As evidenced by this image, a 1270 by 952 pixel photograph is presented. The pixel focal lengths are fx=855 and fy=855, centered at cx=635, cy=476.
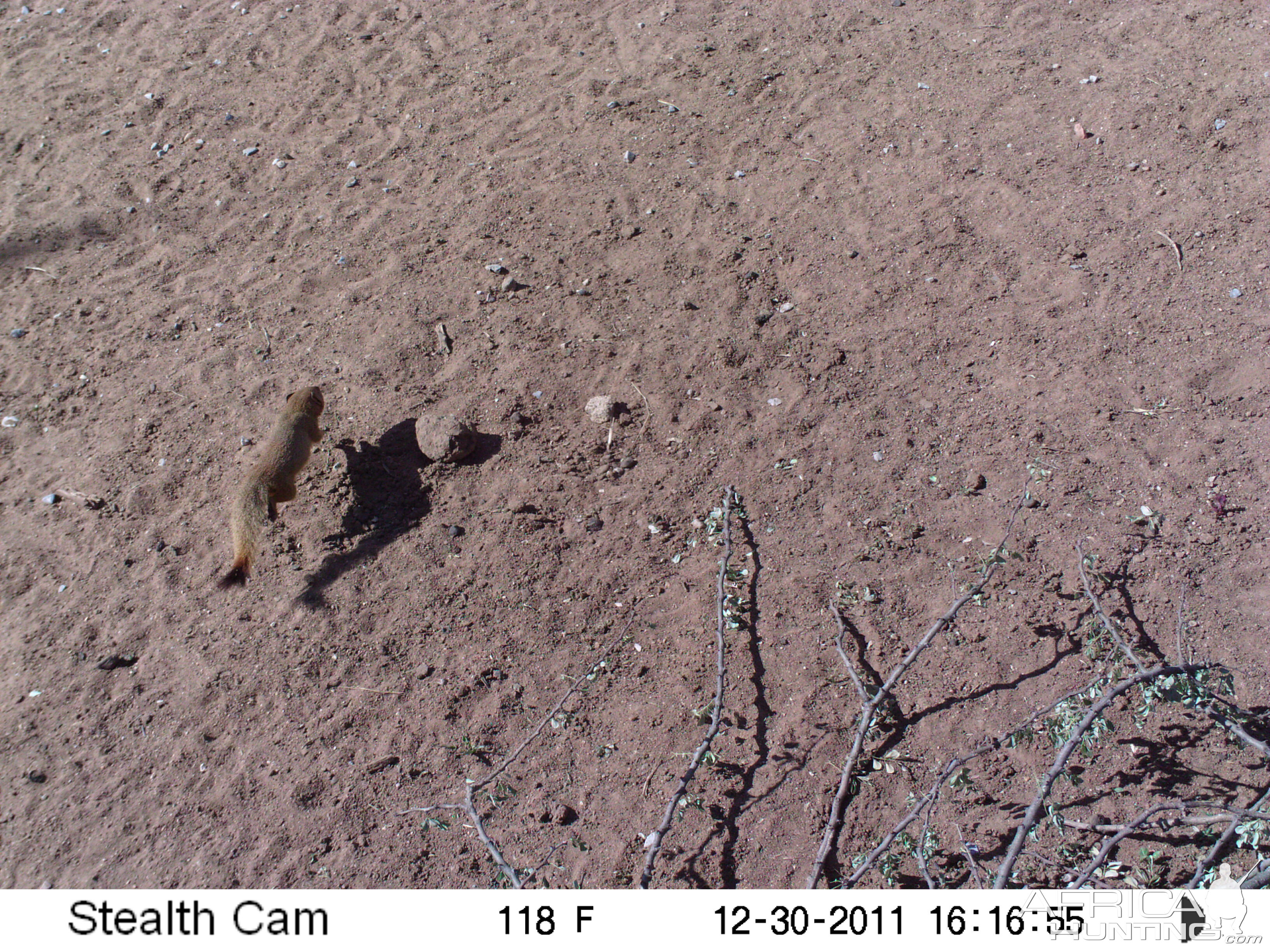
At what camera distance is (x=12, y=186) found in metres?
5.34

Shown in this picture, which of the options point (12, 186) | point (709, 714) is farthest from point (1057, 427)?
point (12, 186)

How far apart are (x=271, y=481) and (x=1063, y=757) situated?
9.68 ft

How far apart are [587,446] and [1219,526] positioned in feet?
8.21

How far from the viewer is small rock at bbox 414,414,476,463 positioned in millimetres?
3637

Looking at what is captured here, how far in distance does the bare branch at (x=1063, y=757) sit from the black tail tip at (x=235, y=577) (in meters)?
2.76

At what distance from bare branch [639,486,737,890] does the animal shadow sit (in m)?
1.29

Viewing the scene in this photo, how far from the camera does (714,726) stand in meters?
2.65

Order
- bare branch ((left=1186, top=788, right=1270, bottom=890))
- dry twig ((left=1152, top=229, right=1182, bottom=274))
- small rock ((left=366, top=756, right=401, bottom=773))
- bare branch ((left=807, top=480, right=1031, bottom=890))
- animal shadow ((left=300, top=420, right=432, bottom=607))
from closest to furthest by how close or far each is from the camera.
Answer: bare branch ((left=1186, top=788, right=1270, bottom=890)), bare branch ((left=807, top=480, right=1031, bottom=890)), small rock ((left=366, top=756, right=401, bottom=773)), animal shadow ((left=300, top=420, right=432, bottom=607)), dry twig ((left=1152, top=229, right=1182, bottom=274))

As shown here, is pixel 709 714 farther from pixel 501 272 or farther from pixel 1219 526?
pixel 501 272

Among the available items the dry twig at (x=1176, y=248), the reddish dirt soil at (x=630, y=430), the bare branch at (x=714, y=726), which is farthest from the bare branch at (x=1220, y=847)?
the dry twig at (x=1176, y=248)

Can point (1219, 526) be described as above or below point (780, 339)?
below

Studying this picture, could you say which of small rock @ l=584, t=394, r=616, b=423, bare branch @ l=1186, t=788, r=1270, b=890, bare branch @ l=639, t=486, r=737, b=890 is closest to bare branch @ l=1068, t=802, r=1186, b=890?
bare branch @ l=1186, t=788, r=1270, b=890

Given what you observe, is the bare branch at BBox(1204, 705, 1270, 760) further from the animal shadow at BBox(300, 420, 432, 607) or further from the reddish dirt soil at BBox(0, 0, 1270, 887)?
the animal shadow at BBox(300, 420, 432, 607)

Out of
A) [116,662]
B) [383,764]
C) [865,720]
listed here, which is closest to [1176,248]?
[865,720]
